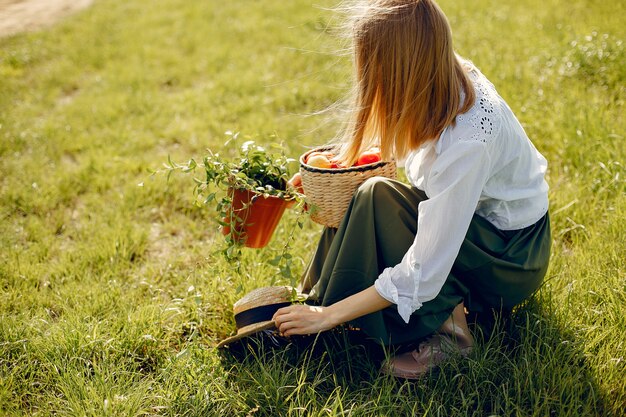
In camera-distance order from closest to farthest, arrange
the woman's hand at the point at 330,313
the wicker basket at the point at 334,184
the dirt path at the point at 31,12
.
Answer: the woman's hand at the point at 330,313, the wicker basket at the point at 334,184, the dirt path at the point at 31,12

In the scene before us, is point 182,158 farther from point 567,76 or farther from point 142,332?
point 567,76

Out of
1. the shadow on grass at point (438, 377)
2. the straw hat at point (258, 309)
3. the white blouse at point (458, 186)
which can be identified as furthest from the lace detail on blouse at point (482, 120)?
the straw hat at point (258, 309)

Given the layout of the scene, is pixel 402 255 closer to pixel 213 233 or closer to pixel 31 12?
pixel 213 233

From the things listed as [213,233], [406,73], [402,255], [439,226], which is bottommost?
[213,233]

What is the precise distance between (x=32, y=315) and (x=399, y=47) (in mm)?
1802

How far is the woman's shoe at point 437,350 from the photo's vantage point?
81.0 inches

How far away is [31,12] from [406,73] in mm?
7418

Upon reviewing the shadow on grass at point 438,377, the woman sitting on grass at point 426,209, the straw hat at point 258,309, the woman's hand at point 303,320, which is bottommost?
the shadow on grass at point 438,377

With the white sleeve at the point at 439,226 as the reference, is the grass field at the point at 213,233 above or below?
below

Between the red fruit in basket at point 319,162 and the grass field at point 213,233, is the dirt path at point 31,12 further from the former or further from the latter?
the red fruit in basket at point 319,162

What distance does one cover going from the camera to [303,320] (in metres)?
2.02

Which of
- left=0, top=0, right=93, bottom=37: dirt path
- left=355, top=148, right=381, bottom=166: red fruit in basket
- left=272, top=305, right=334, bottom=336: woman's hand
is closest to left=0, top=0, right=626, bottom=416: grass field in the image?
left=272, top=305, right=334, bottom=336: woman's hand

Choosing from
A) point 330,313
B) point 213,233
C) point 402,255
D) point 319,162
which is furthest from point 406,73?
point 213,233

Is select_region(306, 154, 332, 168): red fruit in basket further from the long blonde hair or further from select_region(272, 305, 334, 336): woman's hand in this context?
select_region(272, 305, 334, 336): woman's hand
